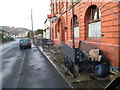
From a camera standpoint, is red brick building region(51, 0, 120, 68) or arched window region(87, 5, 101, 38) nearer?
red brick building region(51, 0, 120, 68)

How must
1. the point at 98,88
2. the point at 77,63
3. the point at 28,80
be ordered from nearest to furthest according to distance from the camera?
the point at 98,88
the point at 28,80
the point at 77,63

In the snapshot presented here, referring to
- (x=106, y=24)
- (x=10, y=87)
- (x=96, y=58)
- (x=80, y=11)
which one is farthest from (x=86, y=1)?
(x=10, y=87)

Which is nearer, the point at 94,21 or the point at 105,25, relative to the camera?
the point at 105,25

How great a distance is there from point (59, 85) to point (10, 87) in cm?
206

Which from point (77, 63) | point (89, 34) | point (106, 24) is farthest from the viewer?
point (89, 34)

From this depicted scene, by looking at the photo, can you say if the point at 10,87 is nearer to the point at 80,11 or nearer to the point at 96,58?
the point at 96,58

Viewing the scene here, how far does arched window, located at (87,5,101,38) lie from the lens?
930 cm

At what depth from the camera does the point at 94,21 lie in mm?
9734

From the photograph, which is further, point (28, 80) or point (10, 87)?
point (28, 80)

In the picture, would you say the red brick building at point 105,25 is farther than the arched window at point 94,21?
No

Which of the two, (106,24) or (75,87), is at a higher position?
(106,24)

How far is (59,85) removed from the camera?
5453 millimetres

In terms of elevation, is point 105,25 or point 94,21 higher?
point 94,21

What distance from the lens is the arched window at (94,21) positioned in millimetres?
9305
